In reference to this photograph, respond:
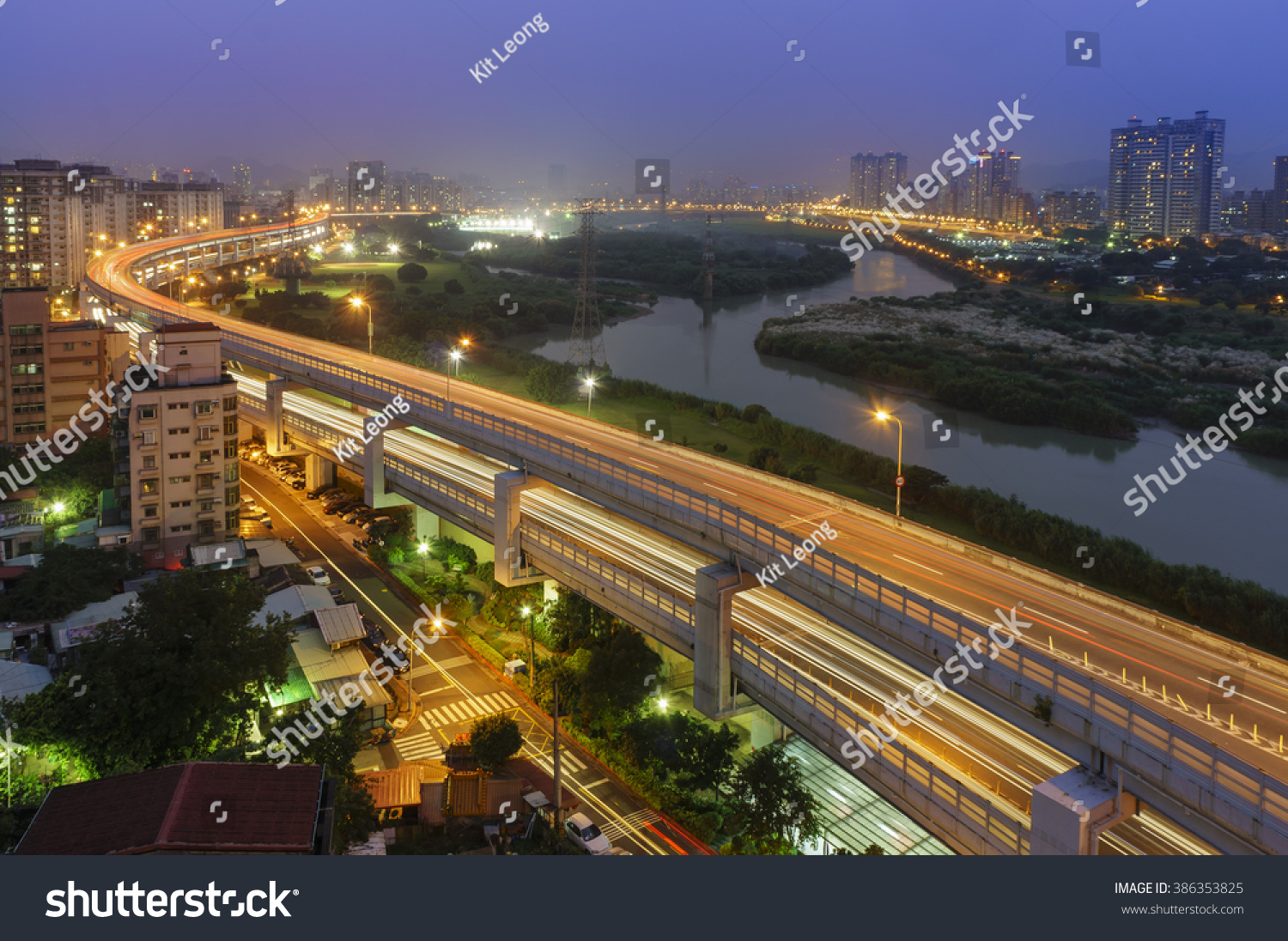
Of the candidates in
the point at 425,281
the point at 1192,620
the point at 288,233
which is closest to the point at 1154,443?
the point at 1192,620

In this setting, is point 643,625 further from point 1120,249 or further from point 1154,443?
point 1120,249

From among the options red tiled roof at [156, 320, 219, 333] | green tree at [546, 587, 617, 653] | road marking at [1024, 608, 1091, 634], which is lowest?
green tree at [546, 587, 617, 653]

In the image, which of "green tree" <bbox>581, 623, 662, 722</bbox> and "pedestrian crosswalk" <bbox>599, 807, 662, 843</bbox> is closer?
"pedestrian crosswalk" <bbox>599, 807, 662, 843</bbox>

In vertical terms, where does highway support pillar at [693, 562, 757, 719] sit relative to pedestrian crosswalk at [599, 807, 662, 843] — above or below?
above

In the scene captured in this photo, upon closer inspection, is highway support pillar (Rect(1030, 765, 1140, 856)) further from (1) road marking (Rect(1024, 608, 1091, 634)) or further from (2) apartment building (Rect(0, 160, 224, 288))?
(2) apartment building (Rect(0, 160, 224, 288))

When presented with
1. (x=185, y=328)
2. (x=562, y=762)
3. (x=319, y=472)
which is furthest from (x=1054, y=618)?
(x=319, y=472)

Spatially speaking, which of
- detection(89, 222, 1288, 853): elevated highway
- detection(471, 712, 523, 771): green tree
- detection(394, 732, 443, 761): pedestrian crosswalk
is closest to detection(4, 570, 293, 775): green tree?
detection(394, 732, 443, 761): pedestrian crosswalk
